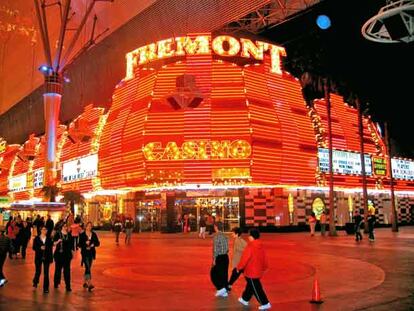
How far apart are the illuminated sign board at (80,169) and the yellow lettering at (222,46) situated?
49.1 ft

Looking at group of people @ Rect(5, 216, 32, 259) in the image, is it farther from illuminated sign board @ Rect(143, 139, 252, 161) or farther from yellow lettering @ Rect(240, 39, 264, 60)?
yellow lettering @ Rect(240, 39, 264, 60)

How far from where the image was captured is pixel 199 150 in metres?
34.2

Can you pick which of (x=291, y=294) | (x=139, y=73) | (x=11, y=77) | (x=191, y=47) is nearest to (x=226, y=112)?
(x=191, y=47)

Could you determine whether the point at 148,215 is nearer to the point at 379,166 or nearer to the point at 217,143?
the point at 217,143

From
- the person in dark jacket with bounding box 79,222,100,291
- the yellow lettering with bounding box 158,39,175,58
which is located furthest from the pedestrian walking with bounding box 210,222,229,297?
the yellow lettering with bounding box 158,39,175,58

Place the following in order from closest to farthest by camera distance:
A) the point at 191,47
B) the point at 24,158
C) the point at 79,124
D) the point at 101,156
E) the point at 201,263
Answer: the point at 201,263 < the point at 191,47 < the point at 101,156 < the point at 79,124 < the point at 24,158

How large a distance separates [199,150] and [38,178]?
102 ft

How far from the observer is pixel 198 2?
42125mm

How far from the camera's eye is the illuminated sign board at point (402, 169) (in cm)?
4934

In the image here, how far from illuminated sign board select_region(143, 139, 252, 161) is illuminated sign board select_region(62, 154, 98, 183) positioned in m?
10.3

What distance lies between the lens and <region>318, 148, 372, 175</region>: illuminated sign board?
4019cm

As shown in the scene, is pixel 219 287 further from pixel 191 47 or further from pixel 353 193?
pixel 353 193

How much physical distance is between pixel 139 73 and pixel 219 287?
97.4 ft

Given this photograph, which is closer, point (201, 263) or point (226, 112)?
point (201, 263)
